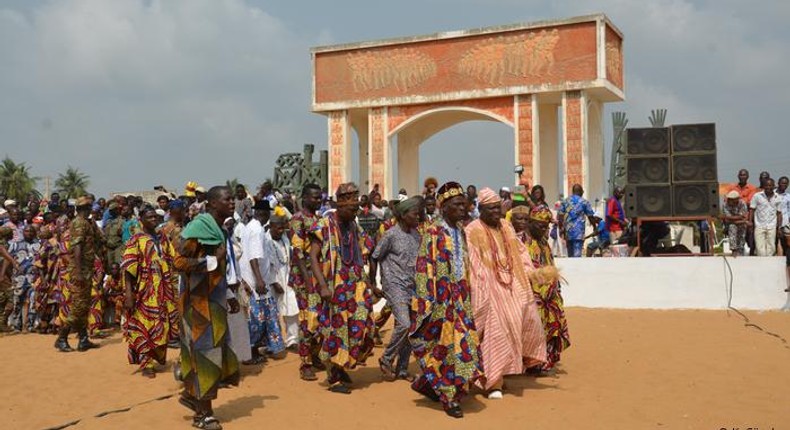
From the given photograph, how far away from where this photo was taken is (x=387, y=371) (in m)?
7.12

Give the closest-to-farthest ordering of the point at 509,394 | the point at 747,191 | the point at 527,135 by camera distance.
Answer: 1. the point at 509,394
2. the point at 747,191
3. the point at 527,135

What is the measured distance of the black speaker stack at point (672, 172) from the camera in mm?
12594

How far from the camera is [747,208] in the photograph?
1329 centimetres

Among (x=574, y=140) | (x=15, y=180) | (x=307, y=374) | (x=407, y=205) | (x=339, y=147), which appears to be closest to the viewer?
(x=407, y=205)

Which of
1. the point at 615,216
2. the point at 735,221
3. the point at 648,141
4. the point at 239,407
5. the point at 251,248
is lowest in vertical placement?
the point at 239,407

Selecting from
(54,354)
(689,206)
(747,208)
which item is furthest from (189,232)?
(747,208)

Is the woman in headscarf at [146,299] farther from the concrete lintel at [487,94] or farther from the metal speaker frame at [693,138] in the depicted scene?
the concrete lintel at [487,94]

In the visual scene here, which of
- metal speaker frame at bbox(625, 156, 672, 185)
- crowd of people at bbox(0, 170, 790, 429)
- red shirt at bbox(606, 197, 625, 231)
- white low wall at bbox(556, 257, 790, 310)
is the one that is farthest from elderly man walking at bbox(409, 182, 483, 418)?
red shirt at bbox(606, 197, 625, 231)

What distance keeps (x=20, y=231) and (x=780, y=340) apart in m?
10.7

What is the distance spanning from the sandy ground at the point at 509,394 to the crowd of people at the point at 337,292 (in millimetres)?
241

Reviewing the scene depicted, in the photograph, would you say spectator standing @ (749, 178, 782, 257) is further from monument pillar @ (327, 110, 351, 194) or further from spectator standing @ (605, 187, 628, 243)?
monument pillar @ (327, 110, 351, 194)

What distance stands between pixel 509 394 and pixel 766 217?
7.79 metres

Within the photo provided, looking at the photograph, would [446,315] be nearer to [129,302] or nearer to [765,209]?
[129,302]

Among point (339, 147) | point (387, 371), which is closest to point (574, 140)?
point (339, 147)
